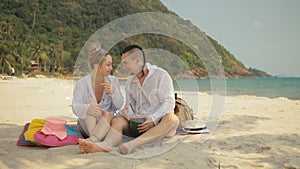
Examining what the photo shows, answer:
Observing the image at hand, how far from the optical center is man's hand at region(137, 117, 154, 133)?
3115 millimetres

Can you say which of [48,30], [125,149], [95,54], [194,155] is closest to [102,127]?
[125,149]

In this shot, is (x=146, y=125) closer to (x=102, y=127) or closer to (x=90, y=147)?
(x=102, y=127)

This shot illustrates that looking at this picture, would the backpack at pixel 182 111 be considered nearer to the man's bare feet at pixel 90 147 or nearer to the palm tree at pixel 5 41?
the man's bare feet at pixel 90 147

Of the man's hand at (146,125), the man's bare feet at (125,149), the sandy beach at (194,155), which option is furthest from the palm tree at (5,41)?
the man's bare feet at (125,149)

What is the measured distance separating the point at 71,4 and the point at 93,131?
53.4 m

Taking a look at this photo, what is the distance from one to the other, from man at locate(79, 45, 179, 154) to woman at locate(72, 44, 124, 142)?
0.44 ft

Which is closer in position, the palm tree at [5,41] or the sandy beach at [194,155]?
the sandy beach at [194,155]

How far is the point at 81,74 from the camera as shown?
361 cm

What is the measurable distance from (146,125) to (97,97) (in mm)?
744

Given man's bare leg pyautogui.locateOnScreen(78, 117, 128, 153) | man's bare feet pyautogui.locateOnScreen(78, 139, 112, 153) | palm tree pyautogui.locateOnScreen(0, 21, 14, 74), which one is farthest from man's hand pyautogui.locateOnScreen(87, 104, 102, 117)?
palm tree pyautogui.locateOnScreen(0, 21, 14, 74)

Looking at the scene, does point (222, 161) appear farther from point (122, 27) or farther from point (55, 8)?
point (55, 8)

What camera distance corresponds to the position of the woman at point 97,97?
3.10m

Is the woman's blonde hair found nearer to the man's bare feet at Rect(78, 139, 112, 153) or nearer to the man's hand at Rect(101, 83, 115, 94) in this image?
the man's hand at Rect(101, 83, 115, 94)

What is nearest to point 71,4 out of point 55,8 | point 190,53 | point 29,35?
point 55,8
